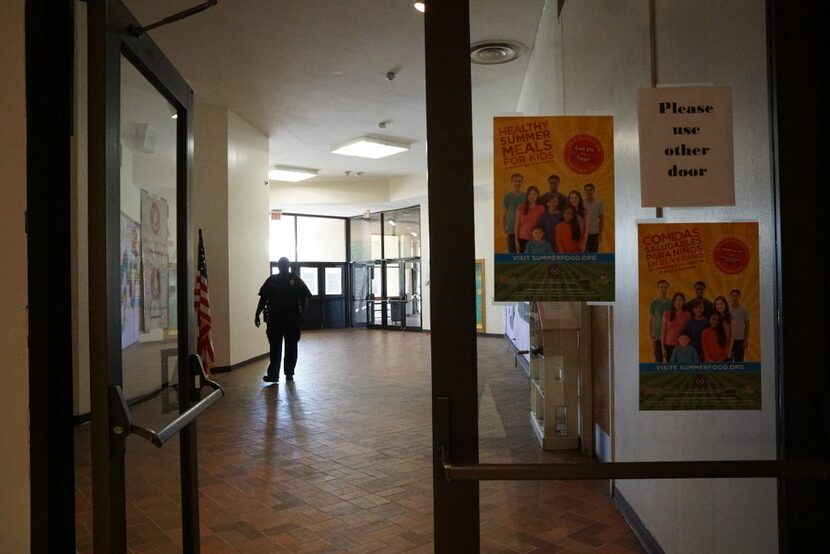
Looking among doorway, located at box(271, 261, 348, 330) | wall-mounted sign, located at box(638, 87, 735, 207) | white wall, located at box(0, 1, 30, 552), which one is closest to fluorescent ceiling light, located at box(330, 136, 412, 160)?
doorway, located at box(271, 261, 348, 330)

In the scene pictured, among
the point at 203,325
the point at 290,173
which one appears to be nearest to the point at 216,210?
the point at 203,325

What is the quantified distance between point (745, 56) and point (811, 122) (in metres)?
0.38

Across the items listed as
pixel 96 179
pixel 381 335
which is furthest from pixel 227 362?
pixel 96 179

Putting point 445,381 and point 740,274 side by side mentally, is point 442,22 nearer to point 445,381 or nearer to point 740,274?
point 445,381

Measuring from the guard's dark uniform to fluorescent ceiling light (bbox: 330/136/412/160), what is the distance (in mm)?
3357

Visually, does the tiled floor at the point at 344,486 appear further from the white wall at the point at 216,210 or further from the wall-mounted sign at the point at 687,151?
the white wall at the point at 216,210

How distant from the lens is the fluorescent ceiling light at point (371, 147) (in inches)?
388

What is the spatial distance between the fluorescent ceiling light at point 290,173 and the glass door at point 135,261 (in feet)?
32.5

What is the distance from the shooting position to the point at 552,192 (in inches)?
54.6

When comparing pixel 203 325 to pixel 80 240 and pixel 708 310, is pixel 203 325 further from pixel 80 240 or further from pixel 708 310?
pixel 708 310

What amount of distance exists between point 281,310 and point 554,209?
645 centimetres

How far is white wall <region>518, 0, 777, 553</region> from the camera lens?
5.15ft

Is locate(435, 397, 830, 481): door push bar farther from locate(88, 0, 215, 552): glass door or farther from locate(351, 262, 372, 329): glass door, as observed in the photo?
locate(351, 262, 372, 329): glass door

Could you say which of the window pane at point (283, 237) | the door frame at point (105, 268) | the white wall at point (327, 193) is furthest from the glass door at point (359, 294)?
the door frame at point (105, 268)
